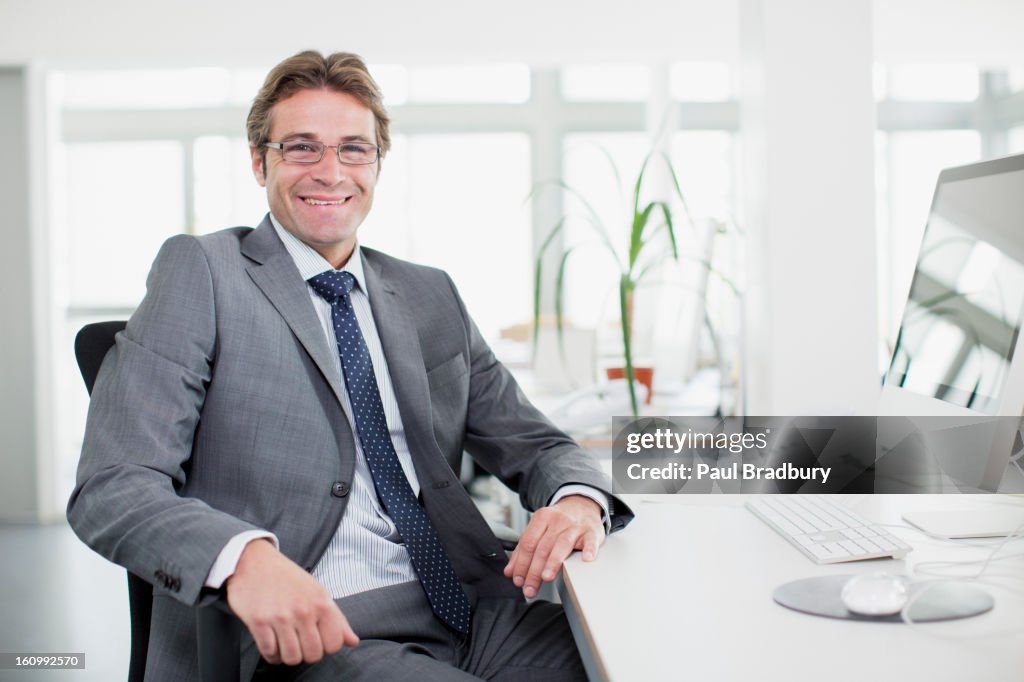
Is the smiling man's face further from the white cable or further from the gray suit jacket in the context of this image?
A: the white cable

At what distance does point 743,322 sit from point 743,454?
1.15 metres

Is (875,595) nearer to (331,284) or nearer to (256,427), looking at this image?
(256,427)

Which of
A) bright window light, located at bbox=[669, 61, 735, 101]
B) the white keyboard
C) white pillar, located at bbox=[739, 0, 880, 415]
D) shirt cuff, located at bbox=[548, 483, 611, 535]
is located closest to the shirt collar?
shirt cuff, located at bbox=[548, 483, 611, 535]

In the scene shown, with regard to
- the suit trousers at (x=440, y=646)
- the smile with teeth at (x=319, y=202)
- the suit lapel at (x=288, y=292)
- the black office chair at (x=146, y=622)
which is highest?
the smile with teeth at (x=319, y=202)

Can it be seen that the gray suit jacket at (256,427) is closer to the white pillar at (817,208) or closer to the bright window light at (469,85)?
the white pillar at (817,208)

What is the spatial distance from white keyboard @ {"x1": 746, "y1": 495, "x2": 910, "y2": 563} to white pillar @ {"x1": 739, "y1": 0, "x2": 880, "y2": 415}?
1159 mm

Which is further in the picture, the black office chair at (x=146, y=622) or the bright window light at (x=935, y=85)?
the bright window light at (x=935, y=85)

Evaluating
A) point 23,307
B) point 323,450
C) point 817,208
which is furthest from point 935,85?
point 323,450

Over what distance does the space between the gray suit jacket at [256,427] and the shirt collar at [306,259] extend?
0.12 feet

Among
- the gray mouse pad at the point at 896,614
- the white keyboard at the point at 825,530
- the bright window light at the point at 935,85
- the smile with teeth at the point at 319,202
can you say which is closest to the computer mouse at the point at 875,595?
the gray mouse pad at the point at 896,614

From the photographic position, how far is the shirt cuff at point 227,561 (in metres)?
1.02

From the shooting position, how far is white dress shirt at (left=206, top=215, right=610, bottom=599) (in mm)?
1325

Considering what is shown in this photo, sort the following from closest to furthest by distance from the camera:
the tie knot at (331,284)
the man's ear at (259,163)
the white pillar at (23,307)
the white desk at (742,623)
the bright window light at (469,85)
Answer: the white desk at (742,623) < the tie knot at (331,284) < the man's ear at (259,163) < the white pillar at (23,307) < the bright window light at (469,85)

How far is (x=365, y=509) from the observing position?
1.40m
